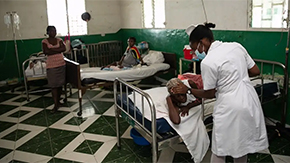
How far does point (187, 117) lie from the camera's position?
225 cm

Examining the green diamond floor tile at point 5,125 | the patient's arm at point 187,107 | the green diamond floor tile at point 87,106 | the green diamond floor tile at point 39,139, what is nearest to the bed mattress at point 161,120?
the patient's arm at point 187,107

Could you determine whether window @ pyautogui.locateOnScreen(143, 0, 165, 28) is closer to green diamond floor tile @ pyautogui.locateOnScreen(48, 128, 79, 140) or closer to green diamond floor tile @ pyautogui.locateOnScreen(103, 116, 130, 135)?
green diamond floor tile @ pyautogui.locateOnScreen(103, 116, 130, 135)

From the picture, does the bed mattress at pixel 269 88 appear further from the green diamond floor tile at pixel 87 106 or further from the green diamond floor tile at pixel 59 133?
the green diamond floor tile at pixel 87 106

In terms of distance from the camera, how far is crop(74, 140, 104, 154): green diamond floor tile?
3.01 metres

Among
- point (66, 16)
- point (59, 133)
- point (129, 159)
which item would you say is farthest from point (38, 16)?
point (129, 159)

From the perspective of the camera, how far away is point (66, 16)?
6.56 meters

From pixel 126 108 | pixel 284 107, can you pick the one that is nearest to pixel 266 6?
pixel 284 107

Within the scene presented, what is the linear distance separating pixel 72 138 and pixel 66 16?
4163mm

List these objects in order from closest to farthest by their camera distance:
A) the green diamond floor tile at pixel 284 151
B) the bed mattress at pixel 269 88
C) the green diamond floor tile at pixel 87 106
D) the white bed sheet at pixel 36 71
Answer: the green diamond floor tile at pixel 284 151 → the bed mattress at pixel 269 88 → the green diamond floor tile at pixel 87 106 → the white bed sheet at pixel 36 71

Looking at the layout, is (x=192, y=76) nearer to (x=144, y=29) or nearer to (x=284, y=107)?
(x=284, y=107)

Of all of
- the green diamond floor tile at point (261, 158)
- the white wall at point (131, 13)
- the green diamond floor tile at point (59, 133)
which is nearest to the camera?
the green diamond floor tile at point (261, 158)

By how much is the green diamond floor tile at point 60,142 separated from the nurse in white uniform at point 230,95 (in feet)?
6.47

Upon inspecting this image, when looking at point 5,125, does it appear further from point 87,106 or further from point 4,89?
point 4,89

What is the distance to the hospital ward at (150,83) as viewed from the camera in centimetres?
188
